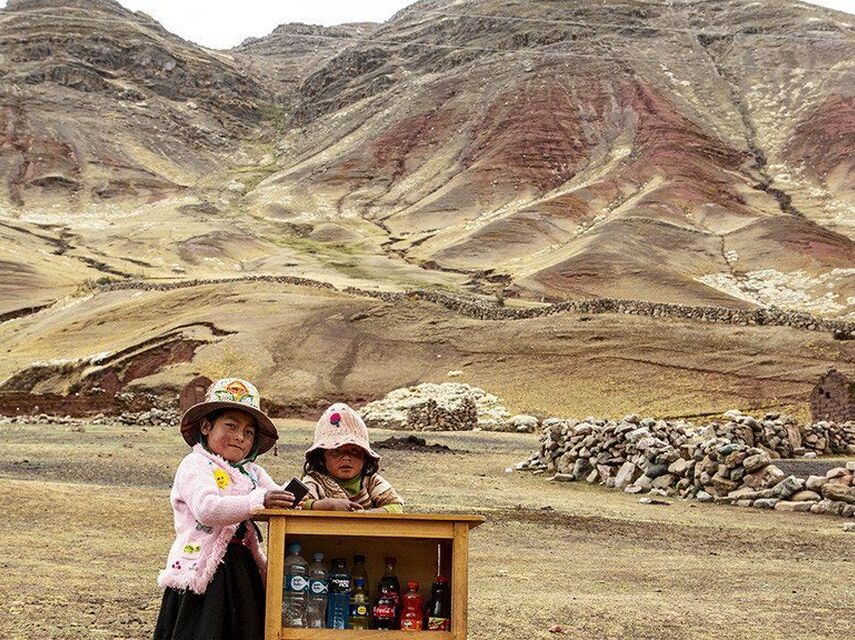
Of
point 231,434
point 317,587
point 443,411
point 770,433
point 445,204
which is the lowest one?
point 317,587

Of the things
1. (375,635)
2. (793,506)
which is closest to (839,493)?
(793,506)

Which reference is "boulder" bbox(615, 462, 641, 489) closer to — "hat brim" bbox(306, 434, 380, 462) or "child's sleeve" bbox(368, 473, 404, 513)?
"child's sleeve" bbox(368, 473, 404, 513)

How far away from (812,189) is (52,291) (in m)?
69.4

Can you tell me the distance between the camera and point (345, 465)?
532cm

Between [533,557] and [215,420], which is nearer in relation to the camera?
[215,420]

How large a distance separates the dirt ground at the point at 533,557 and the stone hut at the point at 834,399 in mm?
12878

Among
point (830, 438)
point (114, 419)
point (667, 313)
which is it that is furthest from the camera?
point (667, 313)

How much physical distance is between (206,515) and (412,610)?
1070 mm

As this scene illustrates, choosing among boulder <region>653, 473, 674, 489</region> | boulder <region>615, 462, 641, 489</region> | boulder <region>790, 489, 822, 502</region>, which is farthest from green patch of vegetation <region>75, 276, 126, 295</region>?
boulder <region>790, 489, 822, 502</region>

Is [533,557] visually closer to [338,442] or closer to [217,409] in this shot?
[338,442]

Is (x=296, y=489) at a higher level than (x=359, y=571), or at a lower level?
higher

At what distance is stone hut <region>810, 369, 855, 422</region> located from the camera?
29.5m

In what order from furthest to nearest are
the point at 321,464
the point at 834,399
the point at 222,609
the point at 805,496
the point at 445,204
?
the point at 445,204 < the point at 834,399 < the point at 805,496 < the point at 321,464 < the point at 222,609

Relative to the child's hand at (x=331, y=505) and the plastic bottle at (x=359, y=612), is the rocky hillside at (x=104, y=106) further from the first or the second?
the plastic bottle at (x=359, y=612)
